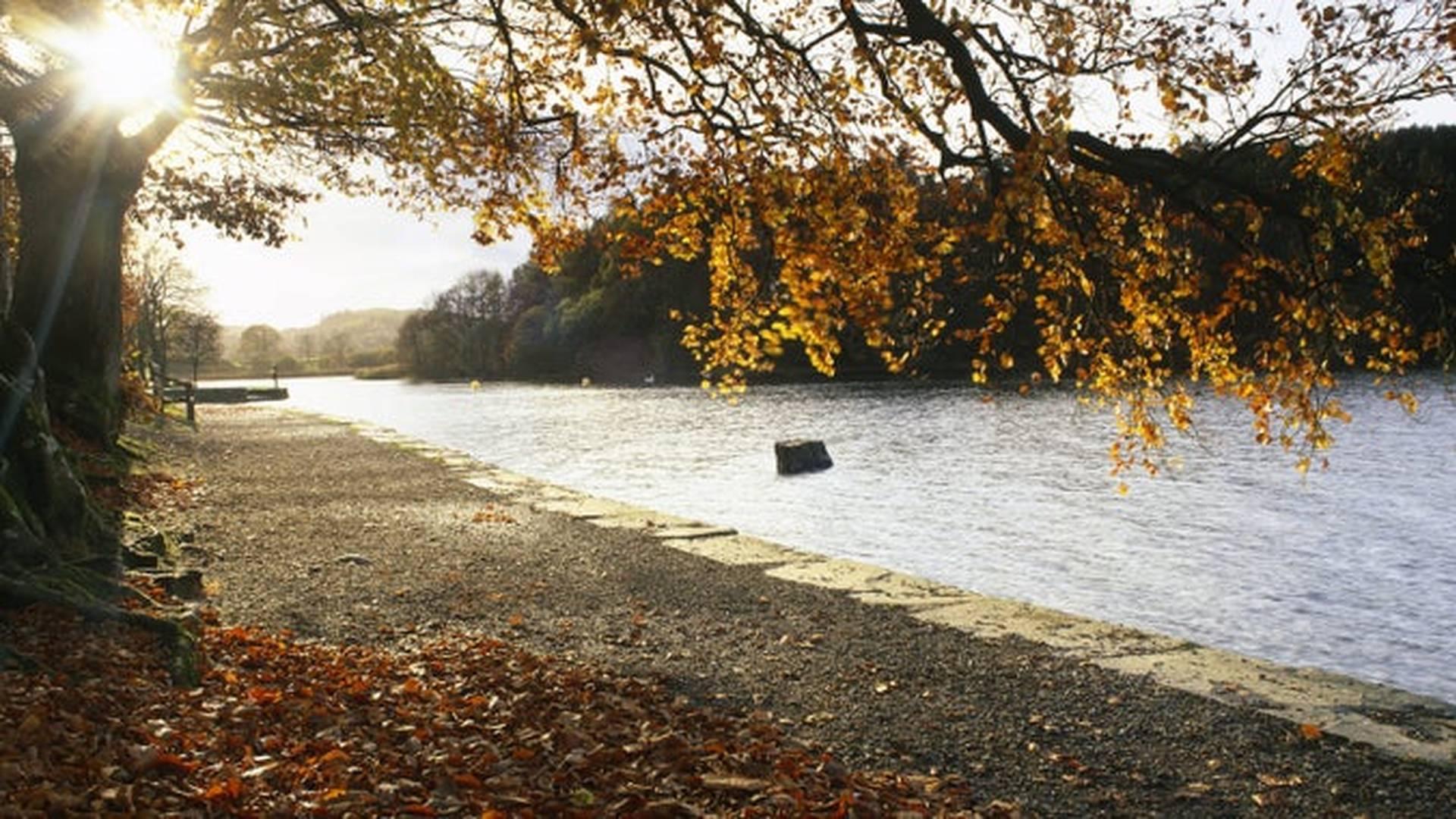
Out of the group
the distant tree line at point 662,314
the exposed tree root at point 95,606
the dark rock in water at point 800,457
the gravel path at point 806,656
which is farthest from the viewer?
the dark rock in water at point 800,457

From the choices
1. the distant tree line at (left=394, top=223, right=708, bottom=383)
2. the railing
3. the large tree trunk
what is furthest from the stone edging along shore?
the distant tree line at (left=394, top=223, right=708, bottom=383)

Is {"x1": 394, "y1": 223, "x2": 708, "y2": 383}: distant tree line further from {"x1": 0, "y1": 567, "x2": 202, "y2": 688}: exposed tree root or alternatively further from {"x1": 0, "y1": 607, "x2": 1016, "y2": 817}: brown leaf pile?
{"x1": 0, "y1": 607, "x2": 1016, "y2": 817}: brown leaf pile

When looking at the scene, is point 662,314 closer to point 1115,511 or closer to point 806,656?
point 1115,511

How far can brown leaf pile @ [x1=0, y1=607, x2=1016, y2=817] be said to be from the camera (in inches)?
167

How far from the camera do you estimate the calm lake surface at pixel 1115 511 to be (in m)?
10.9

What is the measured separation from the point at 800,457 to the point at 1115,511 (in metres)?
8.52

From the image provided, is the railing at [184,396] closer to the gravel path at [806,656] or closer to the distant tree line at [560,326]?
the gravel path at [806,656]

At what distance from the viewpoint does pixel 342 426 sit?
3438 centimetres

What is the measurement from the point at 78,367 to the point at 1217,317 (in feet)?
44.5

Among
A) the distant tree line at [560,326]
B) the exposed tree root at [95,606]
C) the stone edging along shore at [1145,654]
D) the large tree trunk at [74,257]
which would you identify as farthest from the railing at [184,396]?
the distant tree line at [560,326]

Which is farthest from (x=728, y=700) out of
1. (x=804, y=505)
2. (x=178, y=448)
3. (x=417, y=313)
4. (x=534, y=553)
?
(x=417, y=313)

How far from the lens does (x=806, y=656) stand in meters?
7.63

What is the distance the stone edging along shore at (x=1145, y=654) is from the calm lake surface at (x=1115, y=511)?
1.79 meters

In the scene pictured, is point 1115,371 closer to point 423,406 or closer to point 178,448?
point 178,448
